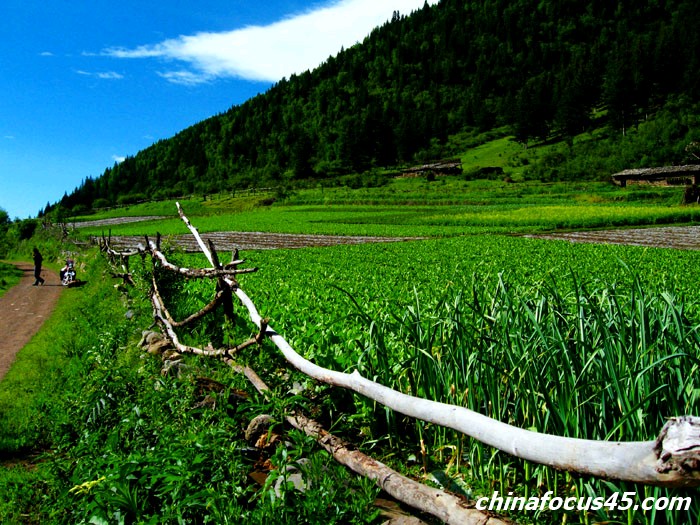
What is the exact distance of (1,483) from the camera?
5500 mm

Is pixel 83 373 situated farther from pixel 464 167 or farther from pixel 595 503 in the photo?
pixel 464 167

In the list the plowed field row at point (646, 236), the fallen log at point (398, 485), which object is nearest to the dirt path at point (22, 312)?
the fallen log at point (398, 485)

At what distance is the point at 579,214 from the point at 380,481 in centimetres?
4038

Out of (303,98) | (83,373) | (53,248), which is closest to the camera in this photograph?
(83,373)

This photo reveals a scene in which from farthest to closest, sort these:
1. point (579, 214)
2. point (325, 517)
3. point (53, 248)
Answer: point (579, 214)
point (53, 248)
point (325, 517)

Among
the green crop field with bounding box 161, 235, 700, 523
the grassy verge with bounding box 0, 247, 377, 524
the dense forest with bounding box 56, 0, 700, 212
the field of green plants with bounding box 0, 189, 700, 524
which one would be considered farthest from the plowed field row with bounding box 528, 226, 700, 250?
the dense forest with bounding box 56, 0, 700, 212

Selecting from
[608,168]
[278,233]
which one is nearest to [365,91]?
[608,168]

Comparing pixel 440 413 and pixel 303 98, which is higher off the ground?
pixel 303 98

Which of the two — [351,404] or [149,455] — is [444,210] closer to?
[351,404]

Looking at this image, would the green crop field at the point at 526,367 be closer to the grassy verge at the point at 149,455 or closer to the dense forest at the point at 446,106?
the grassy verge at the point at 149,455

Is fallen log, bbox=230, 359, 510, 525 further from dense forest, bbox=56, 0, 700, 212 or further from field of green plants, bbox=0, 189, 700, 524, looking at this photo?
dense forest, bbox=56, 0, 700, 212

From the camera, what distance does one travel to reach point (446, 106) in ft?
535

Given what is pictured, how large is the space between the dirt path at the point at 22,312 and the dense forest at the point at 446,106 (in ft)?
264

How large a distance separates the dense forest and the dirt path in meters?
80.4
